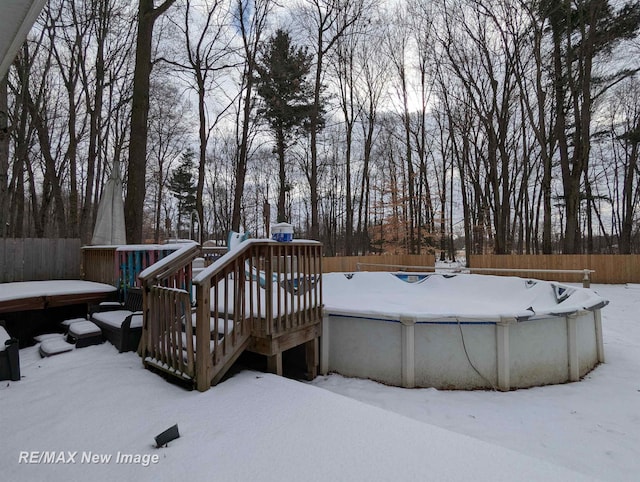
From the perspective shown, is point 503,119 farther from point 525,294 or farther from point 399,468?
point 399,468

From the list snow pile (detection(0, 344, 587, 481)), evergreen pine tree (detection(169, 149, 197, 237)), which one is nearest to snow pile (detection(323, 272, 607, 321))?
snow pile (detection(0, 344, 587, 481))

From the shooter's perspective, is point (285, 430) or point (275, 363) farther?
point (275, 363)

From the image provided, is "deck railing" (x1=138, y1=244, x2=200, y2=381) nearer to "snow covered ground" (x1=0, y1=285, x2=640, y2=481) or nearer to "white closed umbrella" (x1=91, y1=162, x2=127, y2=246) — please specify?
"snow covered ground" (x1=0, y1=285, x2=640, y2=481)

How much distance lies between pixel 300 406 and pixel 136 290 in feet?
9.69

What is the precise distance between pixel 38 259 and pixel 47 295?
1856mm

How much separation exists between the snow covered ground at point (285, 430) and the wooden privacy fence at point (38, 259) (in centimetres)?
257

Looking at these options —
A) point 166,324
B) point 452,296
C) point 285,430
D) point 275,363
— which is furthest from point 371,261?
point 285,430

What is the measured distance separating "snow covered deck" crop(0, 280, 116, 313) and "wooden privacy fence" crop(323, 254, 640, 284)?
10195mm

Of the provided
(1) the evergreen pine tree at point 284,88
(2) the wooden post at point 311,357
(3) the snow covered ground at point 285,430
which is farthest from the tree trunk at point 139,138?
(1) the evergreen pine tree at point 284,88

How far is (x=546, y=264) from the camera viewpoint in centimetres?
1198

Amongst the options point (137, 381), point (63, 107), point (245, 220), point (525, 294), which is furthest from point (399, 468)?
point (245, 220)

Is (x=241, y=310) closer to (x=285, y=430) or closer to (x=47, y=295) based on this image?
(x=285, y=430)

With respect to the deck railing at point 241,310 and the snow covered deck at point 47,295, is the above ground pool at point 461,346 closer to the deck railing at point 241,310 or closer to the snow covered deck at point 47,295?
the deck railing at point 241,310

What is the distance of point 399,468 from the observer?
5.42 feet
